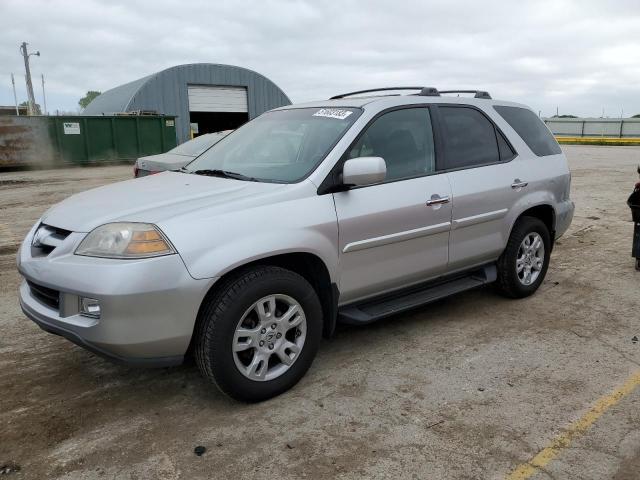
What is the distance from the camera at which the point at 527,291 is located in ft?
16.0

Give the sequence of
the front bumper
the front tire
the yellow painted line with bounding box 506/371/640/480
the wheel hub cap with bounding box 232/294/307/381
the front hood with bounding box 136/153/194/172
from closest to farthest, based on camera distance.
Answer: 1. the yellow painted line with bounding box 506/371/640/480
2. the front bumper
3. the front tire
4. the wheel hub cap with bounding box 232/294/307/381
5. the front hood with bounding box 136/153/194/172

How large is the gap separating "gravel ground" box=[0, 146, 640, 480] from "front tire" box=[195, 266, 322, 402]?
0.18 metres

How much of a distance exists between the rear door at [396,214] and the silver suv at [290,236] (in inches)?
0.4

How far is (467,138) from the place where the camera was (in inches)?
170

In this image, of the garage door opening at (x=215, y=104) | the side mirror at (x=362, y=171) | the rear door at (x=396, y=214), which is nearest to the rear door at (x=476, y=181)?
the rear door at (x=396, y=214)

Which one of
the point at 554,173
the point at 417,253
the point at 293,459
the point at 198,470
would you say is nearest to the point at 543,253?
the point at 554,173

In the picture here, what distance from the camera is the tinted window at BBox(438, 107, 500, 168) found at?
4176mm

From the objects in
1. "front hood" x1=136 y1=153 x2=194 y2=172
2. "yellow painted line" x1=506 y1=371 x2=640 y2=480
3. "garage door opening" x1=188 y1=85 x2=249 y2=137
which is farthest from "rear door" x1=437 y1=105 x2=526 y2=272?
"garage door opening" x1=188 y1=85 x2=249 y2=137

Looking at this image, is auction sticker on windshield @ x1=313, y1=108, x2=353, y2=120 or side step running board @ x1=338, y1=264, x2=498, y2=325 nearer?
side step running board @ x1=338, y1=264, x2=498, y2=325

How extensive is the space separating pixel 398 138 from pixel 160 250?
194 cm

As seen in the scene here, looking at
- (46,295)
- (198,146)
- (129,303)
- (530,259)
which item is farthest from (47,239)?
(198,146)

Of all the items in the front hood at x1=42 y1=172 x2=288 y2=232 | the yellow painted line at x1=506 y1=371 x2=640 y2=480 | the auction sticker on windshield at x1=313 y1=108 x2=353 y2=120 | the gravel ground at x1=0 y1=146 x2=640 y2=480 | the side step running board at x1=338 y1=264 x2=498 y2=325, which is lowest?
the yellow painted line at x1=506 y1=371 x2=640 y2=480

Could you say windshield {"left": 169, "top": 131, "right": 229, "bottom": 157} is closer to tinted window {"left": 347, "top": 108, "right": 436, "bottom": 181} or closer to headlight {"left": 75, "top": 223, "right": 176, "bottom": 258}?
tinted window {"left": 347, "top": 108, "right": 436, "bottom": 181}

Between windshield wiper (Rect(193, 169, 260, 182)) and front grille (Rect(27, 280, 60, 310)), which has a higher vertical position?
windshield wiper (Rect(193, 169, 260, 182))
